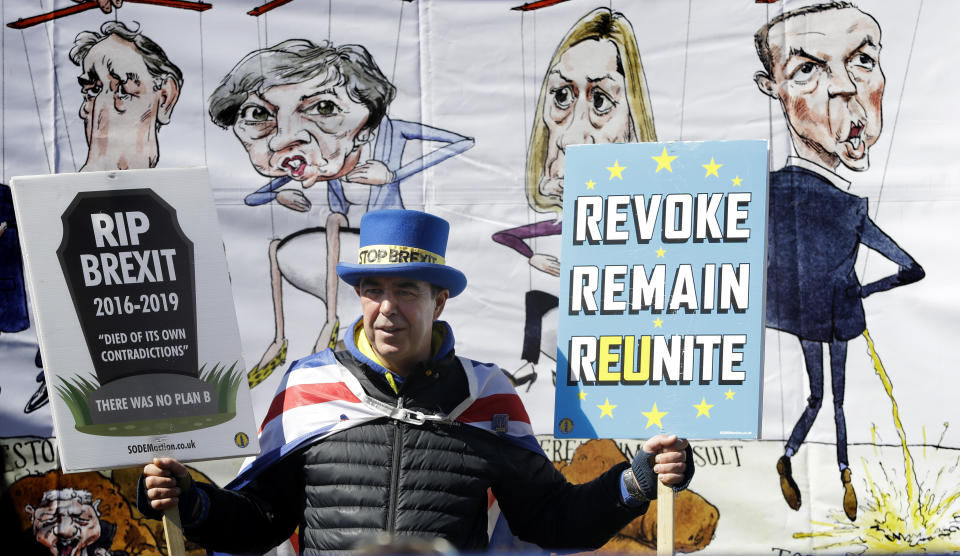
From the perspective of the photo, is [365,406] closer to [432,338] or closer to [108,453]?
[432,338]

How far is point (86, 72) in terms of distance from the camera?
433 cm

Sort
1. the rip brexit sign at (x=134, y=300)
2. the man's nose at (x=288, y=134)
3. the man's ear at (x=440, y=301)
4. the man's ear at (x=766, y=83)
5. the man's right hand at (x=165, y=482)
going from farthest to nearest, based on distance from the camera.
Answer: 1. the man's nose at (x=288, y=134)
2. the man's ear at (x=766, y=83)
3. the man's ear at (x=440, y=301)
4. the rip brexit sign at (x=134, y=300)
5. the man's right hand at (x=165, y=482)

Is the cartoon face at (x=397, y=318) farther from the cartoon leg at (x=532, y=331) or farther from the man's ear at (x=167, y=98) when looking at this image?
the man's ear at (x=167, y=98)

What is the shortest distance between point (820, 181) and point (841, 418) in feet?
2.83

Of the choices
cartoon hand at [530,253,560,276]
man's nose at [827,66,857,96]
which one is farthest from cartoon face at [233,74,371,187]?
man's nose at [827,66,857,96]

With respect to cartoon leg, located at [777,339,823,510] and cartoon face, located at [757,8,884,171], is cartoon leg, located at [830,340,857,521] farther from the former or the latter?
cartoon face, located at [757,8,884,171]

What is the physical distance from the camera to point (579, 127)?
14.3 feet

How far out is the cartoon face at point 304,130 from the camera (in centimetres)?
436

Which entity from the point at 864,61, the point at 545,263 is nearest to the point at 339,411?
the point at 545,263

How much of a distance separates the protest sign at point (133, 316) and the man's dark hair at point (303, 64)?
59.6 inches

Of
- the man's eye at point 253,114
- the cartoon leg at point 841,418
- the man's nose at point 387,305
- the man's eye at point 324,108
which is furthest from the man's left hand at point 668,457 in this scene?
the man's eye at point 253,114

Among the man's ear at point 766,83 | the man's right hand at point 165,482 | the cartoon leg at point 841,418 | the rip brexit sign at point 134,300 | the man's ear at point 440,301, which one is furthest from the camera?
the man's ear at point 766,83

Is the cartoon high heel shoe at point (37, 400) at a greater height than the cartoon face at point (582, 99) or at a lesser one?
lesser

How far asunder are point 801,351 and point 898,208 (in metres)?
0.63
